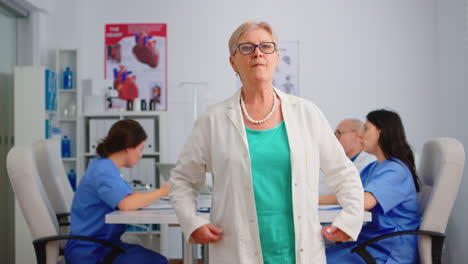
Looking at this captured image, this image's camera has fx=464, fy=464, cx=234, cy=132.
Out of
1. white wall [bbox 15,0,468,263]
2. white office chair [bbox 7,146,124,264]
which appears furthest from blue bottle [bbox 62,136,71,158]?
white office chair [bbox 7,146,124,264]

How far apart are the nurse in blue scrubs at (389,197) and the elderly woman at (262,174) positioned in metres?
0.88

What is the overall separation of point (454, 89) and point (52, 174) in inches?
139

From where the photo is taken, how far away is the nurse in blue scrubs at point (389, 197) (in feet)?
7.53

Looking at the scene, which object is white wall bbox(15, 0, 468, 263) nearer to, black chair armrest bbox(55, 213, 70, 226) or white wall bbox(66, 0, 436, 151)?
white wall bbox(66, 0, 436, 151)

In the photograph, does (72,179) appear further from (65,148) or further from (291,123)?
(291,123)

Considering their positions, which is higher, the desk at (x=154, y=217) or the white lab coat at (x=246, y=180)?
the white lab coat at (x=246, y=180)

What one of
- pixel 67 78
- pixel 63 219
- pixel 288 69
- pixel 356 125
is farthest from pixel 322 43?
pixel 63 219

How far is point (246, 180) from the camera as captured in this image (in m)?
1.39

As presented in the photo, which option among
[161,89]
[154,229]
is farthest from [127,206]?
[161,89]

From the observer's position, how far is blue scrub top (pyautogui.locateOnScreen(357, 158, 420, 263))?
2295 millimetres

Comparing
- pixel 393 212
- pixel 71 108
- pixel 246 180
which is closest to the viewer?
→ pixel 246 180

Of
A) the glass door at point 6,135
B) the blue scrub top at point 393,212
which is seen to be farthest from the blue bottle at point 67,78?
the blue scrub top at point 393,212

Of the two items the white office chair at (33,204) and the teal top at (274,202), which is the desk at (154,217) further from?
the teal top at (274,202)

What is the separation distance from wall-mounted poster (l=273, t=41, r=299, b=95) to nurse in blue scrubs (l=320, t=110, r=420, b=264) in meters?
2.41
